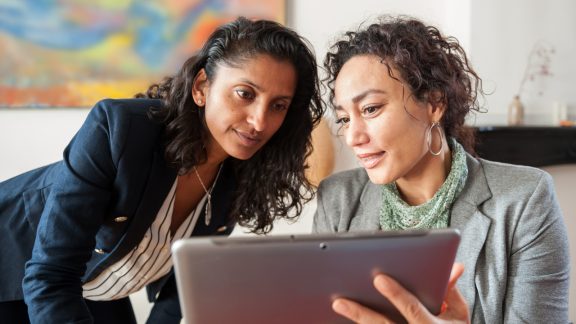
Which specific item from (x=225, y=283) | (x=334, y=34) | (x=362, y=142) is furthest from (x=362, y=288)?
(x=334, y=34)

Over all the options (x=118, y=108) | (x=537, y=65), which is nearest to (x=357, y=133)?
(x=118, y=108)

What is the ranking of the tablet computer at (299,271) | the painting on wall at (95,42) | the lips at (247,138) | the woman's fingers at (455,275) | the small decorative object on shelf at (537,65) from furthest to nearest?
the small decorative object on shelf at (537,65) → the painting on wall at (95,42) → the lips at (247,138) → the woman's fingers at (455,275) → the tablet computer at (299,271)

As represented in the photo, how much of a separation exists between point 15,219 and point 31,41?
49.5 inches

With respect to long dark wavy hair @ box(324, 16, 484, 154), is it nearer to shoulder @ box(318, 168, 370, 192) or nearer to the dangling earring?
the dangling earring

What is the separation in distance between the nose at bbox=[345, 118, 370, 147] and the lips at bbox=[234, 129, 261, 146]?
25 cm

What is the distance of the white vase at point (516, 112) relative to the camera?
2.90 m

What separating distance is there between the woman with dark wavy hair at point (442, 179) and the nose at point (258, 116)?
18cm

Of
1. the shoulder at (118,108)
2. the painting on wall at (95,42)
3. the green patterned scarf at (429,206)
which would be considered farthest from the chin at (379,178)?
the painting on wall at (95,42)

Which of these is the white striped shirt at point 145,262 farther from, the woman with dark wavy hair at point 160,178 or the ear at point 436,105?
the ear at point 436,105

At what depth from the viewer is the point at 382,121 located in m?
1.30

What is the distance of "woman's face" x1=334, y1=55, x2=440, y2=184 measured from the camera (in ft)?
4.29

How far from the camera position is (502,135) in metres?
2.79

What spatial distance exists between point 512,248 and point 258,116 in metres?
0.66

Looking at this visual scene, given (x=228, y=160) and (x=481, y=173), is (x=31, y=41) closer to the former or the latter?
(x=228, y=160)
